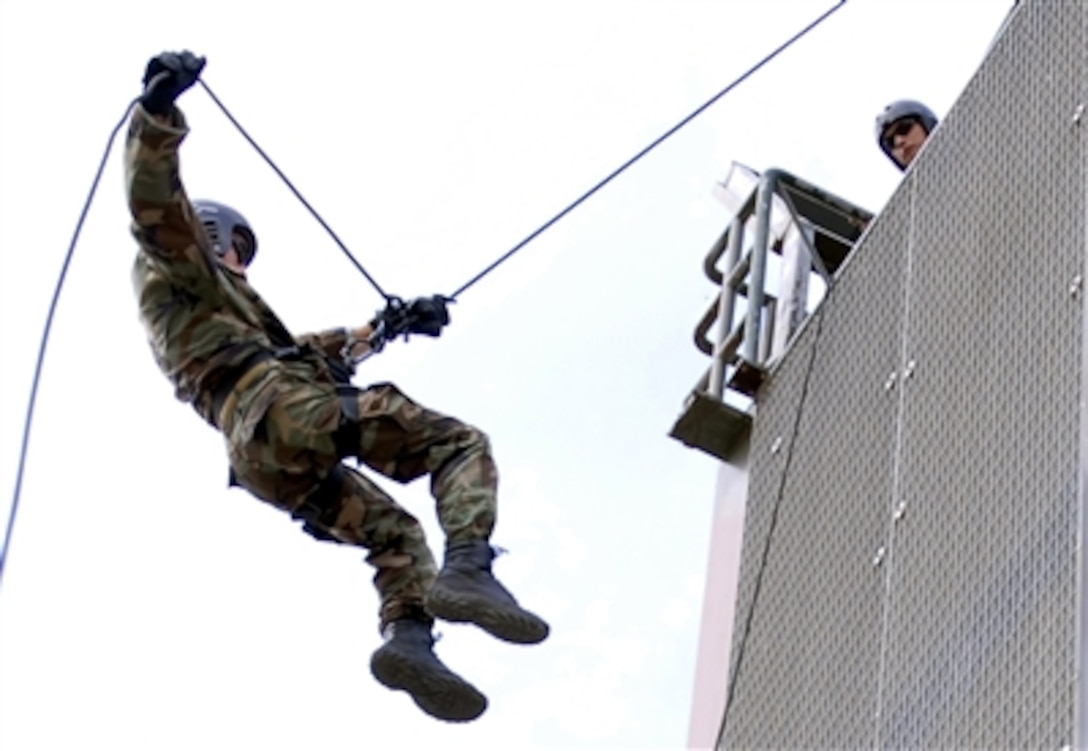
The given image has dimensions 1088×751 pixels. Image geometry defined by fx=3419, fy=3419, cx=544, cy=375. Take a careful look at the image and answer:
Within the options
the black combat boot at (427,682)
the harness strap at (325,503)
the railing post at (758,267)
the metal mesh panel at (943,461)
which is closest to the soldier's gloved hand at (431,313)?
the harness strap at (325,503)

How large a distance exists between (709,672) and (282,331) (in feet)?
8.88

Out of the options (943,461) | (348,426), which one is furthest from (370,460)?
(943,461)

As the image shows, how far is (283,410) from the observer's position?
11.3 m

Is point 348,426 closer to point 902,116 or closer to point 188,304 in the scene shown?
point 188,304

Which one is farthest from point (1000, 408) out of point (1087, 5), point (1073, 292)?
point (1087, 5)

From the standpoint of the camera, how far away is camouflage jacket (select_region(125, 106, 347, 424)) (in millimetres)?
11219

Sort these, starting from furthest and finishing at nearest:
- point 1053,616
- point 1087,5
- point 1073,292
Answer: point 1087,5, point 1073,292, point 1053,616

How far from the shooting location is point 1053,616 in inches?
419

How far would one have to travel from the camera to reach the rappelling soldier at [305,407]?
1115 centimetres

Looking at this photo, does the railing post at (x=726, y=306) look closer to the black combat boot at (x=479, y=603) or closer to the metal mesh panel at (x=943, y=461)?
the metal mesh panel at (x=943, y=461)

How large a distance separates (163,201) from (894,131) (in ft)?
14.2

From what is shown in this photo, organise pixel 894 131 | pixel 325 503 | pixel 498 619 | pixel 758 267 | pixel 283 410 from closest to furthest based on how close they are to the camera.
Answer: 1. pixel 498 619
2. pixel 283 410
3. pixel 325 503
4. pixel 758 267
5. pixel 894 131

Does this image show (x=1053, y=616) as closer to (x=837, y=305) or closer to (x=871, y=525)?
(x=871, y=525)

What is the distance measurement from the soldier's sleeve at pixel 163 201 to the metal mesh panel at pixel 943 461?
2.65 m
